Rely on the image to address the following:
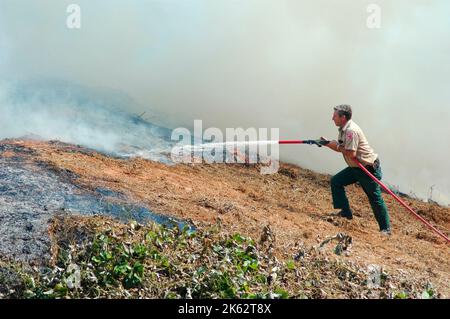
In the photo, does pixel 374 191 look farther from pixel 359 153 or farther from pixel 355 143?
pixel 355 143

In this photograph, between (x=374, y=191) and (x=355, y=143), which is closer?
(x=355, y=143)

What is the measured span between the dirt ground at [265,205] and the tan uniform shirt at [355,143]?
868 millimetres

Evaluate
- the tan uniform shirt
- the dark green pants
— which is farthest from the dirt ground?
the tan uniform shirt

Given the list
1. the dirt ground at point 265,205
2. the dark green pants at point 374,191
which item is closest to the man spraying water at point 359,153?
the dark green pants at point 374,191

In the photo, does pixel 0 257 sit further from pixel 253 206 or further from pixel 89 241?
pixel 253 206

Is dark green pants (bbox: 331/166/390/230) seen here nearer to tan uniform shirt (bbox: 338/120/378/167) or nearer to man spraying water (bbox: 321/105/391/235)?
man spraying water (bbox: 321/105/391/235)

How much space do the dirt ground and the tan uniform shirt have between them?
2.85 feet

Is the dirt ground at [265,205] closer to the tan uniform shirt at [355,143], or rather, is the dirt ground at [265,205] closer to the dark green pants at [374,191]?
the dark green pants at [374,191]

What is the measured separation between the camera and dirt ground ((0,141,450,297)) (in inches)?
259

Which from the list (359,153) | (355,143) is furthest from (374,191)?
(355,143)

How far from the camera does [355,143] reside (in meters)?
7.57

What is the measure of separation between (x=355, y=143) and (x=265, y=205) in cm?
142

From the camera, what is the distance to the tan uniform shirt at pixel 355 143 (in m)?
7.57

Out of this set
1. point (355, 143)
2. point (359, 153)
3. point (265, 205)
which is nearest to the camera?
point (355, 143)
